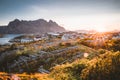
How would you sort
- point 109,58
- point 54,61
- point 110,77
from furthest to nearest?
point 54,61 → point 109,58 → point 110,77

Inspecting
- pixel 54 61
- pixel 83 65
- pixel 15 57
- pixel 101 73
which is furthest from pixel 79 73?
pixel 15 57

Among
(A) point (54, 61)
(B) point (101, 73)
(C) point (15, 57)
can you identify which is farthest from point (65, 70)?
(C) point (15, 57)

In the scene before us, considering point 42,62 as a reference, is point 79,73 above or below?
above

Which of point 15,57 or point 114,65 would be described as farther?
point 15,57

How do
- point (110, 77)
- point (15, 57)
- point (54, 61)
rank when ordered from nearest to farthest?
point (110, 77) < point (54, 61) < point (15, 57)

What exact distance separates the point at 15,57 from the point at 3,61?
14.4ft

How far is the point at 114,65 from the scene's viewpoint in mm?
6797

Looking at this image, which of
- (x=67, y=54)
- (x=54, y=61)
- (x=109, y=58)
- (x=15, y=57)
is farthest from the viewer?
(x=15, y=57)

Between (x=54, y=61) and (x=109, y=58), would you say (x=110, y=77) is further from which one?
(x=54, y=61)

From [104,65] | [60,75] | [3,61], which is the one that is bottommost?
[3,61]

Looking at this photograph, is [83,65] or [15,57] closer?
[83,65]

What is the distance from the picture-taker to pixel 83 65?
30.0 ft

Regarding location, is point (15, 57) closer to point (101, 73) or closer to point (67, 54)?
point (67, 54)

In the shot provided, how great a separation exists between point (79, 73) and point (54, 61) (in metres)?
30.0
